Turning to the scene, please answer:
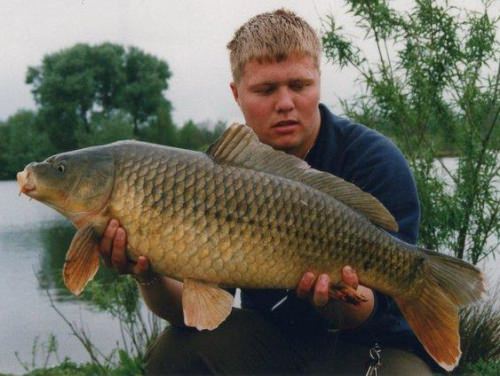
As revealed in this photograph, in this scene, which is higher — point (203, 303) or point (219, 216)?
point (219, 216)

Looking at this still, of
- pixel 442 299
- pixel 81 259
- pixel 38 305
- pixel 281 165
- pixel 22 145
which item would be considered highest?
pixel 281 165

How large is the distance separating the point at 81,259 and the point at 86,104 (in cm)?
1834

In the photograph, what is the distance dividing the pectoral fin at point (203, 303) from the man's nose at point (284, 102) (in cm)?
67

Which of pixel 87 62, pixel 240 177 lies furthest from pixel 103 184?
pixel 87 62

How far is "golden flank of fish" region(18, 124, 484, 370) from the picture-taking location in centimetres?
170

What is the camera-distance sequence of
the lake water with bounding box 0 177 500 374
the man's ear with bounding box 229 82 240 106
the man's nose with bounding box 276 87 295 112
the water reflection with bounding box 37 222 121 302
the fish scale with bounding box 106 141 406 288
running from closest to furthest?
the fish scale with bounding box 106 141 406 288
the man's nose with bounding box 276 87 295 112
the man's ear with bounding box 229 82 240 106
the lake water with bounding box 0 177 500 374
the water reflection with bounding box 37 222 121 302

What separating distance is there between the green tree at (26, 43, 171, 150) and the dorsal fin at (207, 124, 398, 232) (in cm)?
1624

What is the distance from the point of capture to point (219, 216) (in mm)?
1713

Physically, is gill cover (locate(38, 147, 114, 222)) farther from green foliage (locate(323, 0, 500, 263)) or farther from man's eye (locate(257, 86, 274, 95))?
green foliage (locate(323, 0, 500, 263))

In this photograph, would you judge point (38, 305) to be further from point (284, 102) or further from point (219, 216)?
point (219, 216)

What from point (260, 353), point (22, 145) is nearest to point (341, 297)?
point (260, 353)

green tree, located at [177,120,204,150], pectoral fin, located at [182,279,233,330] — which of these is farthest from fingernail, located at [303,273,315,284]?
green tree, located at [177,120,204,150]

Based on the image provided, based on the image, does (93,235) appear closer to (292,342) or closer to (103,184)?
(103,184)

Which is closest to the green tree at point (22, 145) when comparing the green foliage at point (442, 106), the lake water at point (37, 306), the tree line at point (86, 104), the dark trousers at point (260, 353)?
the tree line at point (86, 104)
